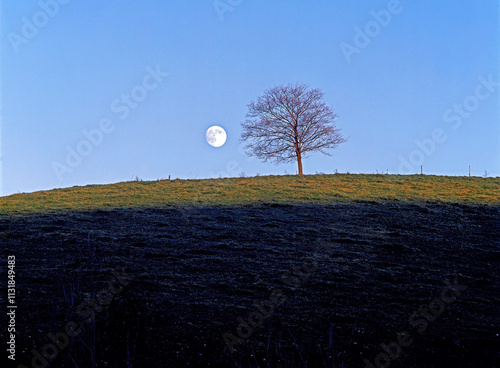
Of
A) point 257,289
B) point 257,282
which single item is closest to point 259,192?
point 257,282

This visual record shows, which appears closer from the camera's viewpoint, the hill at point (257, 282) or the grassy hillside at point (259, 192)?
the hill at point (257, 282)

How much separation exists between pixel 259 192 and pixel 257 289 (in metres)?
11.7

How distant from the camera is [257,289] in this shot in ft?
28.1

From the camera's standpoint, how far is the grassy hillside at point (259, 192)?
59.3ft

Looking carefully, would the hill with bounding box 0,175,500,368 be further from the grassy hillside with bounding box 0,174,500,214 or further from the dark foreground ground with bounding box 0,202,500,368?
the grassy hillside with bounding box 0,174,500,214

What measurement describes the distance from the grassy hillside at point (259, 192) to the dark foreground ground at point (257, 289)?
2.86 meters

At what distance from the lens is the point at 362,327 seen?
7152 mm

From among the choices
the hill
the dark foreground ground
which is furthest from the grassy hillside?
the dark foreground ground

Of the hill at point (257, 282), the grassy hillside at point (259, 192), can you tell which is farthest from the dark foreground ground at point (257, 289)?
the grassy hillside at point (259, 192)

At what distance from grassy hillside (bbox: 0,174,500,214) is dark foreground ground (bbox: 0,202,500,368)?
9.39 ft

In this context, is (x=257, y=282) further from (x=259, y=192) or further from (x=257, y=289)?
(x=259, y=192)

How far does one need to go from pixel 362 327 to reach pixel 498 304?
299 centimetres

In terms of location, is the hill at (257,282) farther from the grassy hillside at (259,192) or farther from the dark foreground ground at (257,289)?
the grassy hillside at (259,192)

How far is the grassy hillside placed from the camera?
1806cm
